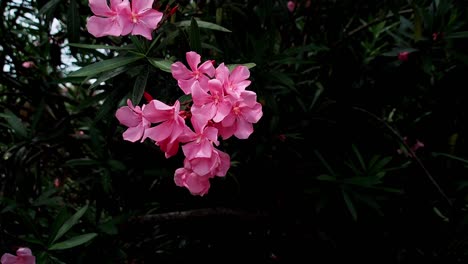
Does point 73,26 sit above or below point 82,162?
above

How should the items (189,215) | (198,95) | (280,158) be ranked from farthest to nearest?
(280,158) → (189,215) → (198,95)

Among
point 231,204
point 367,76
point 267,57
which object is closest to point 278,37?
point 267,57

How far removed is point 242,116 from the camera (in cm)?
82

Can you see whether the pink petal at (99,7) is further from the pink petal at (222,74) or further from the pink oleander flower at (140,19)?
the pink petal at (222,74)

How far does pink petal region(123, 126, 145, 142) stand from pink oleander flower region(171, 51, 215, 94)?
147 millimetres

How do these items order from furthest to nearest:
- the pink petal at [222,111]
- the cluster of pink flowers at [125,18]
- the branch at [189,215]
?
the branch at [189,215] → the cluster of pink flowers at [125,18] → the pink petal at [222,111]

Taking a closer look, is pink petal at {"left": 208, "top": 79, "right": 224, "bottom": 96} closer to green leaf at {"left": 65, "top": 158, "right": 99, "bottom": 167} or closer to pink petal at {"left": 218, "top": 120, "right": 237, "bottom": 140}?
pink petal at {"left": 218, "top": 120, "right": 237, "bottom": 140}

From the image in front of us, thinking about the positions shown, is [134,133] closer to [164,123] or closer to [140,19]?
[164,123]

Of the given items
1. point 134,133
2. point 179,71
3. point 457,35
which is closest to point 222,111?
point 179,71

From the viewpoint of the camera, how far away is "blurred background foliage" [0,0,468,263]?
160 centimetres

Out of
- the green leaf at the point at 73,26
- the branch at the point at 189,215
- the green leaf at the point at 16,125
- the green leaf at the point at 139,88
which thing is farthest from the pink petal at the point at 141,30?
the green leaf at the point at 16,125

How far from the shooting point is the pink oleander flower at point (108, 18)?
872 mm

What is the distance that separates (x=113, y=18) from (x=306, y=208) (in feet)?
4.35

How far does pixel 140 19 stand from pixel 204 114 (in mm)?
288
